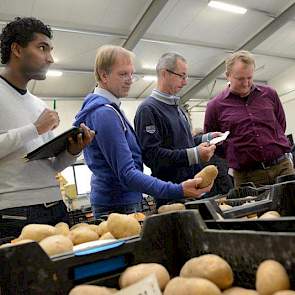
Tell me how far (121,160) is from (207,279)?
2.43ft

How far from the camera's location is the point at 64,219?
1135mm

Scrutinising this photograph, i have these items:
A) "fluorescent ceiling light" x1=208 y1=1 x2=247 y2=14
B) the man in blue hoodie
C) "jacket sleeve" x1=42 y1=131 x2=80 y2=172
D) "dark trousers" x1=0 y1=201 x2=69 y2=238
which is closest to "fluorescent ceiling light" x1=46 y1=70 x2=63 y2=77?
"fluorescent ceiling light" x1=208 y1=1 x2=247 y2=14

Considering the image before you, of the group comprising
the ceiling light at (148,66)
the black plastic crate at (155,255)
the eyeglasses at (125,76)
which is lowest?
the black plastic crate at (155,255)

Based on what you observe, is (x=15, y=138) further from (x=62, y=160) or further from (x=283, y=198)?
(x=283, y=198)

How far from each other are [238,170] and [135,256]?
1.44 metres

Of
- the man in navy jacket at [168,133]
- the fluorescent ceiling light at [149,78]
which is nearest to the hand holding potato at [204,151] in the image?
the man in navy jacket at [168,133]

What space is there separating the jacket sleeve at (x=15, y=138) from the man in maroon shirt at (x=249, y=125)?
110cm

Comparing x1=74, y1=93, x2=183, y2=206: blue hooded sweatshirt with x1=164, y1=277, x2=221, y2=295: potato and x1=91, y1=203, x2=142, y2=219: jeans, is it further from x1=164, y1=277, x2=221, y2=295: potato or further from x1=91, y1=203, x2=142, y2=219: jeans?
x1=164, y1=277, x2=221, y2=295: potato

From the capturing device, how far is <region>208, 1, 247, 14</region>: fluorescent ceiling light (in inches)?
163

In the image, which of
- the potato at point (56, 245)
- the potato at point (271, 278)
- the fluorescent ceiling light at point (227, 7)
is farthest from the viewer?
the fluorescent ceiling light at point (227, 7)

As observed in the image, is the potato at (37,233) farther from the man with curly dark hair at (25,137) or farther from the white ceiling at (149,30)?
the white ceiling at (149,30)

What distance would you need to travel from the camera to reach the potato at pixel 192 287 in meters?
0.35

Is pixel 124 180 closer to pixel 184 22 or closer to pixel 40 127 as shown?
pixel 40 127

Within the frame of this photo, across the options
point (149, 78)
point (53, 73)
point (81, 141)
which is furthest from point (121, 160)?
point (149, 78)
